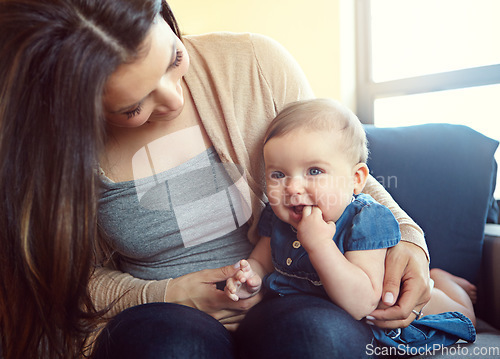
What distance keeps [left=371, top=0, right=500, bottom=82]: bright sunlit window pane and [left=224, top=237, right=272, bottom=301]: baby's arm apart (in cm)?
132

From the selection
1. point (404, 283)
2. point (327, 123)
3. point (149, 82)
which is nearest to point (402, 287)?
point (404, 283)

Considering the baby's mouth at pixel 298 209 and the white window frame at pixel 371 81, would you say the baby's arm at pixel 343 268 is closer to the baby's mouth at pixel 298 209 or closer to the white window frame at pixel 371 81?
the baby's mouth at pixel 298 209

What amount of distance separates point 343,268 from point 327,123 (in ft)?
0.92

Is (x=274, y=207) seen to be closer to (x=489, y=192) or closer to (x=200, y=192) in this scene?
(x=200, y=192)

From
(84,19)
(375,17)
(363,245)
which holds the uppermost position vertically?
(84,19)

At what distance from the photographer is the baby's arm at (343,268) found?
0.71 m

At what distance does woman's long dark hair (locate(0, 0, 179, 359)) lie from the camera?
0.61m

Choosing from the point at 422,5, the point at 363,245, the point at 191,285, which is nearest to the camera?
the point at 363,245

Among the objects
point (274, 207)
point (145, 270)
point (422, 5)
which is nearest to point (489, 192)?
point (274, 207)

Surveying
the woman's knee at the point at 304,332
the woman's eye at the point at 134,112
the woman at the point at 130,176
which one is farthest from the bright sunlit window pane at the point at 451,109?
the woman's eye at the point at 134,112

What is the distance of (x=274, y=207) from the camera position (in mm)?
825

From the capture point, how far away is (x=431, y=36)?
1837 millimetres

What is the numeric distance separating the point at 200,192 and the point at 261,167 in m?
0.16

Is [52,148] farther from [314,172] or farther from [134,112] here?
[314,172]
